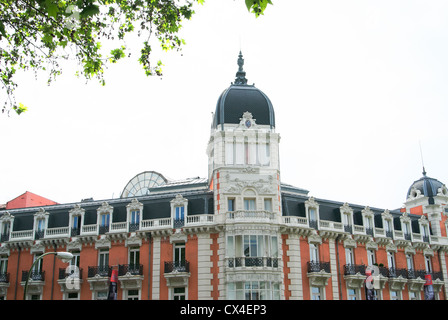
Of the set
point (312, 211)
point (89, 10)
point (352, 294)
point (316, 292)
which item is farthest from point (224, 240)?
point (89, 10)

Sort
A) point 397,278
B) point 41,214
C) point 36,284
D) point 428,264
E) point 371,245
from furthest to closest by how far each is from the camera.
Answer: point 428,264 < point 371,245 < point 397,278 < point 41,214 < point 36,284

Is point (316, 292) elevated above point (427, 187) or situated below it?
below

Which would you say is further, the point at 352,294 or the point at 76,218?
the point at 76,218

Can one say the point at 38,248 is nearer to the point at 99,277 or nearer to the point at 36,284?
the point at 36,284

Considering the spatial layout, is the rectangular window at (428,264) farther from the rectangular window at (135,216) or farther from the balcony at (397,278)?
the rectangular window at (135,216)

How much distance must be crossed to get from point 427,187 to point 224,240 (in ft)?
77.7

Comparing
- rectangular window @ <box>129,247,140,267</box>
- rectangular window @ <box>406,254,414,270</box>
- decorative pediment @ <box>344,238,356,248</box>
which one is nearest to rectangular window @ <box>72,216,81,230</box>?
rectangular window @ <box>129,247,140,267</box>

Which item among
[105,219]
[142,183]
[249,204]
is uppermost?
[142,183]

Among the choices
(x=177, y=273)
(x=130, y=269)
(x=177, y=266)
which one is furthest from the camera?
(x=130, y=269)

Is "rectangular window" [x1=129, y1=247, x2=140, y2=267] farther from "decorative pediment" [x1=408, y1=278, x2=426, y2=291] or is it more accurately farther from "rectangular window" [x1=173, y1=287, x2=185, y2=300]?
"decorative pediment" [x1=408, y1=278, x2=426, y2=291]

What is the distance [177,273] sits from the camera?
36.8 metres

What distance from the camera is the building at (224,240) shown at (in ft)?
122
